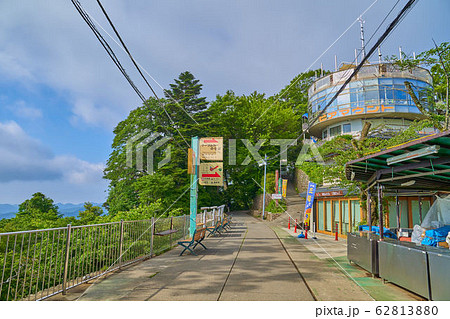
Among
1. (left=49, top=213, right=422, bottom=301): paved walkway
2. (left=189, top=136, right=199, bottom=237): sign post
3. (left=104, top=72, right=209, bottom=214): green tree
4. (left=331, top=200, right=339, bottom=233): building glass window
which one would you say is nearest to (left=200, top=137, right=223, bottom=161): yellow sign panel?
A: (left=189, top=136, right=199, bottom=237): sign post

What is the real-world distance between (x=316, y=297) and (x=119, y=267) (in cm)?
505

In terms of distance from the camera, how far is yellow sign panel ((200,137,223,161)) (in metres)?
14.6

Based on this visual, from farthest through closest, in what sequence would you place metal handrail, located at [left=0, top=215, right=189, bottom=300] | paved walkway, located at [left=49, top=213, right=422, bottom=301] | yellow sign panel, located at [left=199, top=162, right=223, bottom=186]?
1. yellow sign panel, located at [left=199, top=162, right=223, bottom=186]
2. metal handrail, located at [left=0, top=215, right=189, bottom=300]
3. paved walkway, located at [left=49, top=213, right=422, bottom=301]

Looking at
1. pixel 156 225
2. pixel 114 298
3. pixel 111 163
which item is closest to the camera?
pixel 114 298

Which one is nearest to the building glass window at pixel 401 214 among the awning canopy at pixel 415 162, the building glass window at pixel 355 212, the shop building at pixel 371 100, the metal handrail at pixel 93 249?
the building glass window at pixel 355 212

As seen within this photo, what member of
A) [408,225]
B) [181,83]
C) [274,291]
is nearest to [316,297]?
[274,291]

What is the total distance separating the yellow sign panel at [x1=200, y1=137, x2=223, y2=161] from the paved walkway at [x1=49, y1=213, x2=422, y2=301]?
20.8 feet

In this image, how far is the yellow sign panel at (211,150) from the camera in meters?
14.6

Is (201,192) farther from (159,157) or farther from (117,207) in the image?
(117,207)

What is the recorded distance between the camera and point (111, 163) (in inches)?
1433

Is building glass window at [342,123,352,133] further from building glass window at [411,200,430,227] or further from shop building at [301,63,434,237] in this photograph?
building glass window at [411,200,430,227]

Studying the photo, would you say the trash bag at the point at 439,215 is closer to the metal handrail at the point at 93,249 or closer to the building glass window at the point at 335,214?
the metal handrail at the point at 93,249

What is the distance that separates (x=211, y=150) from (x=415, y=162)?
980cm

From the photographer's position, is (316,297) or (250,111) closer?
(316,297)
